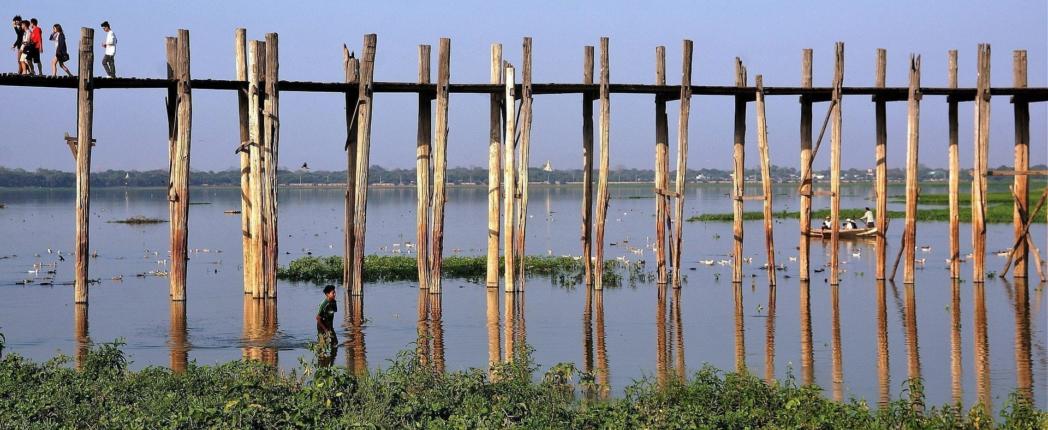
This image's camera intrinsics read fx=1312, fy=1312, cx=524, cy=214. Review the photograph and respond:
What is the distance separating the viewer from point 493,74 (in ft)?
84.7

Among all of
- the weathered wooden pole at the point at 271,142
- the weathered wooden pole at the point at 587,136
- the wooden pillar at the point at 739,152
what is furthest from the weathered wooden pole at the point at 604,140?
the weathered wooden pole at the point at 271,142

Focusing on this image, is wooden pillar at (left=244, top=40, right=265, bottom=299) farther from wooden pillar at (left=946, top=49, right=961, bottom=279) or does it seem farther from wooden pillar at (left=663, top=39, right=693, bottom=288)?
wooden pillar at (left=946, top=49, right=961, bottom=279)

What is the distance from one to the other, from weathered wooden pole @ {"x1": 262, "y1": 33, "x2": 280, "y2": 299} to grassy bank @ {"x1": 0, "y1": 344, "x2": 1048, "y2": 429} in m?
8.72

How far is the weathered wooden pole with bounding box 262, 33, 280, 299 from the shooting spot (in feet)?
79.7

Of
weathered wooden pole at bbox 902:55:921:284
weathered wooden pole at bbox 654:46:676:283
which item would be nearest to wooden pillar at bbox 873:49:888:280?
weathered wooden pole at bbox 902:55:921:284

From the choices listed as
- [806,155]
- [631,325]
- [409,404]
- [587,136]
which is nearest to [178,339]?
[631,325]

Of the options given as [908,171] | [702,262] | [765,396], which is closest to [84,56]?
[765,396]

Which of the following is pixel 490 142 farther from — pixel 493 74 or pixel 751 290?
pixel 751 290

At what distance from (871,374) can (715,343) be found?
3.39m

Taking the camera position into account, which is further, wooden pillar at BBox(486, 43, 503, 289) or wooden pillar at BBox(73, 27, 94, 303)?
wooden pillar at BBox(486, 43, 503, 289)

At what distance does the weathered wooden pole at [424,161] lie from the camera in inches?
1008

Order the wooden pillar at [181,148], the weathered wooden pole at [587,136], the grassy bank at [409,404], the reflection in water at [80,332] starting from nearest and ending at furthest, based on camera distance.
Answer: the grassy bank at [409,404] → the reflection in water at [80,332] → the wooden pillar at [181,148] → the weathered wooden pole at [587,136]

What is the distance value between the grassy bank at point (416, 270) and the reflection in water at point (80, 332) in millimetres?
6926

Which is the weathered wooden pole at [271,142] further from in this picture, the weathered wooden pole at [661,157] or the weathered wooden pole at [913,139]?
the weathered wooden pole at [913,139]
